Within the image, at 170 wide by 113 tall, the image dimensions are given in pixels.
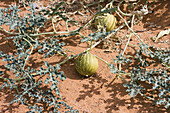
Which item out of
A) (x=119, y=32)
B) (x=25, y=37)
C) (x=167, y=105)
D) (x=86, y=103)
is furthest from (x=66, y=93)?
(x=119, y=32)

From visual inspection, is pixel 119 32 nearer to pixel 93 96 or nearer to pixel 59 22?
pixel 59 22

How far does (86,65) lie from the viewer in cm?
289

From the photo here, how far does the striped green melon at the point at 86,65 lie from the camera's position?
290cm

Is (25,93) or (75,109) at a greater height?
(25,93)

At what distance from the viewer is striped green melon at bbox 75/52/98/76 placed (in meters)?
2.90

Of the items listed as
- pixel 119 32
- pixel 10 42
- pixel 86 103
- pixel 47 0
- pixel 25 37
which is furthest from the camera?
pixel 47 0

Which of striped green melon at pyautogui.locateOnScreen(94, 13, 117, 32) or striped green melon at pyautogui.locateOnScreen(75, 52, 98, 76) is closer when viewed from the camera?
striped green melon at pyautogui.locateOnScreen(75, 52, 98, 76)

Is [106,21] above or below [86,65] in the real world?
above

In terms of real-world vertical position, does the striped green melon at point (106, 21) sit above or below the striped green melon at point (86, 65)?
above

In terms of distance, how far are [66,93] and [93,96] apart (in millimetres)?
386

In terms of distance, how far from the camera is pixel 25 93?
2660 millimetres

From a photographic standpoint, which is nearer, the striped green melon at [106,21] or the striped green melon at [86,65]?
the striped green melon at [86,65]

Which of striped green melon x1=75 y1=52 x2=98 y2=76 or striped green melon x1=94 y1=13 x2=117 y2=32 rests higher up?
striped green melon x1=94 y1=13 x2=117 y2=32

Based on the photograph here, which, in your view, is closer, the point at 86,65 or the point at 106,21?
the point at 86,65
